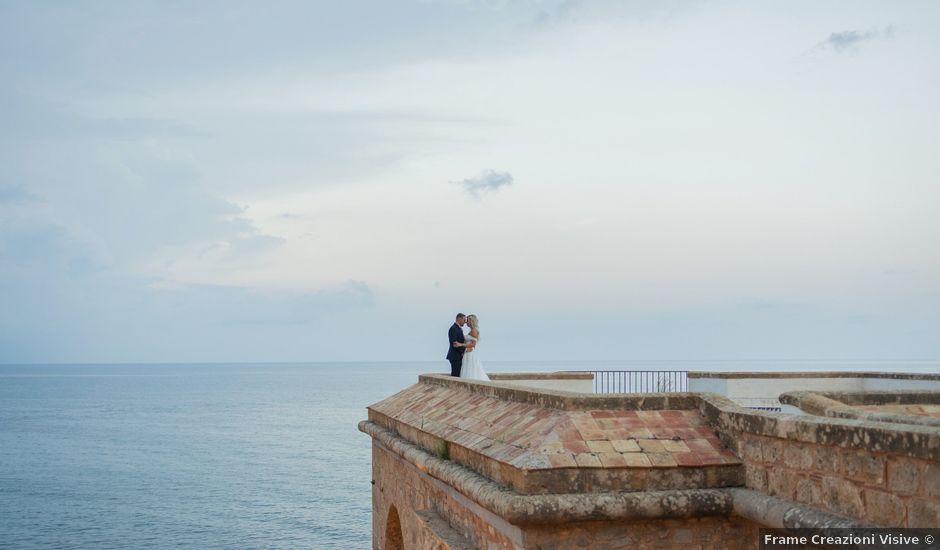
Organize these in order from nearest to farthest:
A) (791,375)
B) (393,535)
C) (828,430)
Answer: (828,430)
(393,535)
(791,375)

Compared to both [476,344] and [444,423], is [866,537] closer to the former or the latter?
[444,423]

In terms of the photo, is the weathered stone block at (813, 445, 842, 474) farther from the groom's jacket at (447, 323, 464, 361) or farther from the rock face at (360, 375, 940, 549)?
the groom's jacket at (447, 323, 464, 361)

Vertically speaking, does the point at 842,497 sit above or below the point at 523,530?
above

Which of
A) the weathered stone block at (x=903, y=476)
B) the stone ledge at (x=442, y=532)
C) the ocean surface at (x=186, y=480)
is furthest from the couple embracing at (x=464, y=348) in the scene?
the ocean surface at (x=186, y=480)

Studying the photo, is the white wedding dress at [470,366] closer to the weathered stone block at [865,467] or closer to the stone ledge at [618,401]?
the stone ledge at [618,401]

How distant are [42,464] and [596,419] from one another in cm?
5127

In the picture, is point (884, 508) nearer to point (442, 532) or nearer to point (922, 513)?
point (922, 513)

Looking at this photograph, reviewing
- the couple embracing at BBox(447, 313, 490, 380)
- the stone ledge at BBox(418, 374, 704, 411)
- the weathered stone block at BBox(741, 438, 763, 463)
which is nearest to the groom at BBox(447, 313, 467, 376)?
the couple embracing at BBox(447, 313, 490, 380)

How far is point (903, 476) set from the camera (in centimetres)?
502

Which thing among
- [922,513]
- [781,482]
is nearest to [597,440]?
[781,482]

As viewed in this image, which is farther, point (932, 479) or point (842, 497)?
point (842, 497)

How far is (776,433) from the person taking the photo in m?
6.23

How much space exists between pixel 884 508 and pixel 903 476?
0.26 meters

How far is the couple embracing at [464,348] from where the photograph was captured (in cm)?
1350
